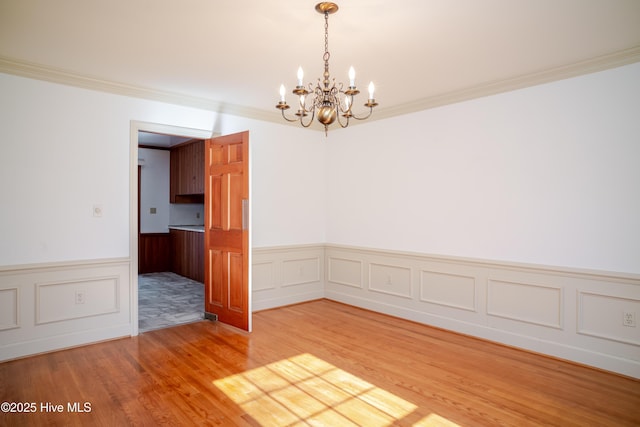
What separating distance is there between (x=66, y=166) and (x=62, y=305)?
52.5 inches

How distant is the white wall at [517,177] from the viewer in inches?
127

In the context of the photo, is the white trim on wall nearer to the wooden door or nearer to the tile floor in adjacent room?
the wooden door

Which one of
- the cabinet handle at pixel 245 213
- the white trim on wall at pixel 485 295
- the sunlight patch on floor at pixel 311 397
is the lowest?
the sunlight patch on floor at pixel 311 397

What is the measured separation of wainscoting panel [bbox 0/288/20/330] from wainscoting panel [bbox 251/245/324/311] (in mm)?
2450

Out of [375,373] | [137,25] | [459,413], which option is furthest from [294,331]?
[137,25]

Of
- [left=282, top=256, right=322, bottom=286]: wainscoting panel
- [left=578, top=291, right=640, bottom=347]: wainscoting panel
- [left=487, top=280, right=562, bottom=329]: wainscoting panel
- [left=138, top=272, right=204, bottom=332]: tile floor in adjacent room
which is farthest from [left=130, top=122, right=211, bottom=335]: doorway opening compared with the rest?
[left=578, top=291, right=640, bottom=347]: wainscoting panel

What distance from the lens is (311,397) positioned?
2828 mm

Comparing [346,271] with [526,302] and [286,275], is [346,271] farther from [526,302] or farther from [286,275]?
[526,302]

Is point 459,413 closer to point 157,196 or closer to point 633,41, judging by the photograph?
point 633,41

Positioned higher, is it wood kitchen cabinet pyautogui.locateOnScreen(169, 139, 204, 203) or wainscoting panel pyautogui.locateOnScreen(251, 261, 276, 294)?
wood kitchen cabinet pyautogui.locateOnScreen(169, 139, 204, 203)

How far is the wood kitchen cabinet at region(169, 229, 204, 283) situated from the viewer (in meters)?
6.94

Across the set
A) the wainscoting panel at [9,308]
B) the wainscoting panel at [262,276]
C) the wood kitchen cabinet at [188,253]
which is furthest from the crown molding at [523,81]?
the wainscoting panel at [9,308]

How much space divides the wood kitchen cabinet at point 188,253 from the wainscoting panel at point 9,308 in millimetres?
3435

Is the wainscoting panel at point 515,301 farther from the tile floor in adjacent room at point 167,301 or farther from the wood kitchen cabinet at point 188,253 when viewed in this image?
the wood kitchen cabinet at point 188,253
